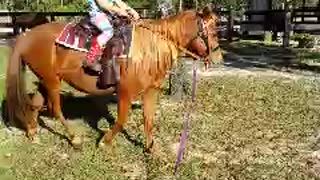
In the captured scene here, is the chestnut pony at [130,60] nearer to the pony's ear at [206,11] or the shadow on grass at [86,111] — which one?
the pony's ear at [206,11]

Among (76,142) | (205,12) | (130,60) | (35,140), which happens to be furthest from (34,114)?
(205,12)

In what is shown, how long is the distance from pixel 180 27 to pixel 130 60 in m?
0.67

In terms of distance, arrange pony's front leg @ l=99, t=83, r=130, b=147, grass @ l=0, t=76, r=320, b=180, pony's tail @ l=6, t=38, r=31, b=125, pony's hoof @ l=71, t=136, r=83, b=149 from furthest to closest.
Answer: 1. pony's tail @ l=6, t=38, r=31, b=125
2. pony's hoof @ l=71, t=136, r=83, b=149
3. pony's front leg @ l=99, t=83, r=130, b=147
4. grass @ l=0, t=76, r=320, b=180

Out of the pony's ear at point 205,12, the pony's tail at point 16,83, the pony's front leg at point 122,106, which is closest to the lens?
the pony's ear at point 205,12

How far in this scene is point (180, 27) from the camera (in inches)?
261

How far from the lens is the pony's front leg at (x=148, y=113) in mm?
6730

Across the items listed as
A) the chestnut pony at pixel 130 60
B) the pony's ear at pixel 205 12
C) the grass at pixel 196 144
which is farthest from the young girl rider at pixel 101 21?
the grass at pixel 196 144

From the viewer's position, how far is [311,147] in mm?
7039

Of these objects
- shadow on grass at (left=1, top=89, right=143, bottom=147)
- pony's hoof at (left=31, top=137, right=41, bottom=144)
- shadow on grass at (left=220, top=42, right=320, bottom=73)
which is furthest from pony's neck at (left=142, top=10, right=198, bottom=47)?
shadow on grass at (left=220, top=42, right=320, bottom=73)

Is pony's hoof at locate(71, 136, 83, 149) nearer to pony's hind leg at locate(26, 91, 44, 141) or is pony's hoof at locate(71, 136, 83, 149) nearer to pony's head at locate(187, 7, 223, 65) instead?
pony's hind leg at locate(26, 91, 44, 141)

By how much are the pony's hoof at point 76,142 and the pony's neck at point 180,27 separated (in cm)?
167

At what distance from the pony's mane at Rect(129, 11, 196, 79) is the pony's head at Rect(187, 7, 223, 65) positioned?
110mm

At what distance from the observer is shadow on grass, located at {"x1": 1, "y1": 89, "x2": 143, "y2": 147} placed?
813cm

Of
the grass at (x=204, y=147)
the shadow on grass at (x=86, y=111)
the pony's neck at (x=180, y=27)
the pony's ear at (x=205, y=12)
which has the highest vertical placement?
the pony's ear at (x=205, y=12)
